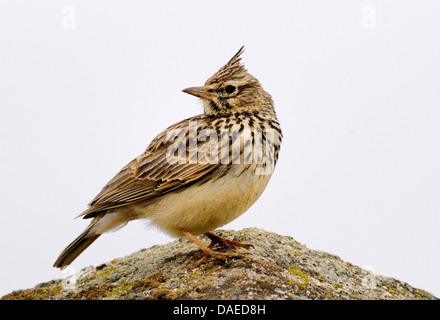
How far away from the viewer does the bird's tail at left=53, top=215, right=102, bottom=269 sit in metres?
7.51

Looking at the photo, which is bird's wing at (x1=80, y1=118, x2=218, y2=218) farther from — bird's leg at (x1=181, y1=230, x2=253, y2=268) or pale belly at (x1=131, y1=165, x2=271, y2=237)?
bird's leg at (x1=181, y1=230, x2=253, y2=268)

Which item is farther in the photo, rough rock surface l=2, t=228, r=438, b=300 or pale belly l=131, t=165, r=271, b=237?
pale belly l=131, t=165, r=271, b=237

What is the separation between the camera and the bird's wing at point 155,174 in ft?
23.2

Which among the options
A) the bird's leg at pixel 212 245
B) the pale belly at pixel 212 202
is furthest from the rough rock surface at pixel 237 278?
the pale belly at pixel 212 202

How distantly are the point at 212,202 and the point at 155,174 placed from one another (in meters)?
1.11

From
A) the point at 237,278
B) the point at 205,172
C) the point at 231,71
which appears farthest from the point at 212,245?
the point at 231,71

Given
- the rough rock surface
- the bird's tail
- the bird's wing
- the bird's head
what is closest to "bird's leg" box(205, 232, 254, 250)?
the rough rock surface

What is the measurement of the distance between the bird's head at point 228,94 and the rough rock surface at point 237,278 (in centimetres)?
178

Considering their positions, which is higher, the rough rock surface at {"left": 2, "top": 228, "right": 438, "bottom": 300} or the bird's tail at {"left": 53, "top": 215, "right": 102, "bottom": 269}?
the bird's tail at {"left": 53, "top": 215, "right": 102, "bottom": 269}

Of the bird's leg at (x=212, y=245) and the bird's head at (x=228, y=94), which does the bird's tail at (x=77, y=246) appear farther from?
the bird's head at (x=228, y=94)

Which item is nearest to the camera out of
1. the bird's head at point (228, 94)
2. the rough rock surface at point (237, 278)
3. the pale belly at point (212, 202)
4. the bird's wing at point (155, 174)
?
the rough rock surface at point (237, 278)

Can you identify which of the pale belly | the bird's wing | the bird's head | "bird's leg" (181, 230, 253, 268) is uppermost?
the bird's head

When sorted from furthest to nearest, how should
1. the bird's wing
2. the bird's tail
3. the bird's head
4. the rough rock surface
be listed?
the bird's head, the bird's tail, the bird's wing, the rough rock surface
